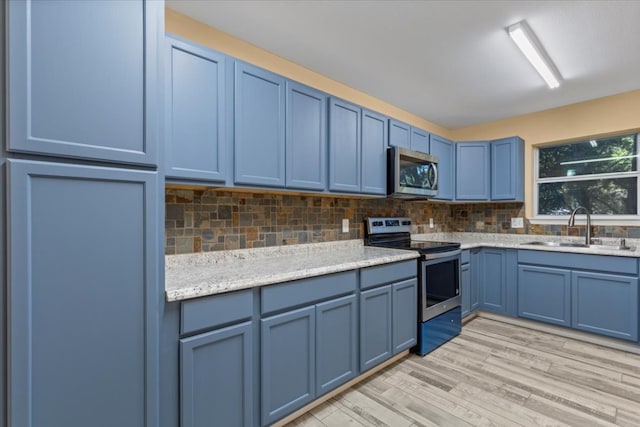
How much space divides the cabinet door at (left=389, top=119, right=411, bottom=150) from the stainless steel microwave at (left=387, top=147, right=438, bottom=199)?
0.13 meters

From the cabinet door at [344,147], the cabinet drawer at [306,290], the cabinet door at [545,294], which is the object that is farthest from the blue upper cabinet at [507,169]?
the cabinet drawer at [306,290]

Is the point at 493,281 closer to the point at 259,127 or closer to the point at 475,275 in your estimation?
the point at 475,275

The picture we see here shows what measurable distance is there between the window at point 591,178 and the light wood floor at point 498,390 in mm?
1517

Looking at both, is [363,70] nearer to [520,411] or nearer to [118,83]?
[118,83]

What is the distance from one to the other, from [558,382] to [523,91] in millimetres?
2584

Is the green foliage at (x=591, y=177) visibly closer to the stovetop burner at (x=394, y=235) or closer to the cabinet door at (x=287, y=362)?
the stovetop burner at (x=394, y=235)

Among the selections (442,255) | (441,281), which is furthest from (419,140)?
(441,281)

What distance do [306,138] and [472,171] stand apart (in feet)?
8.30

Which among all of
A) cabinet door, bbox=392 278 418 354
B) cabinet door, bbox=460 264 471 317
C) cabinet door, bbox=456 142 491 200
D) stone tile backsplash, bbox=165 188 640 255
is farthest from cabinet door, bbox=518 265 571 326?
cabinet door, bbox=392 278 418 354

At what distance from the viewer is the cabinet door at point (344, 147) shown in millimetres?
2336

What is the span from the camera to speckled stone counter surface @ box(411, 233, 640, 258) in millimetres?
2736

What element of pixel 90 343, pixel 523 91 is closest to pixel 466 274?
pixel 523 91

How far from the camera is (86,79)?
103cm

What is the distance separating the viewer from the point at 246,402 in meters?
1.48
